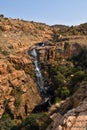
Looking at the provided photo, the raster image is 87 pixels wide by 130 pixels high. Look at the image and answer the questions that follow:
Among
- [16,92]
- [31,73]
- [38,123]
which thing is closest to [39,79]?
[31,73]

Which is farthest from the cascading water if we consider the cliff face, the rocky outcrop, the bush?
the bush

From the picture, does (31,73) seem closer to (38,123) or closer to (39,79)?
(39,79)

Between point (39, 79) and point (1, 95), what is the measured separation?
982 cm

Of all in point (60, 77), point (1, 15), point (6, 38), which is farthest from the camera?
point (1, 15)

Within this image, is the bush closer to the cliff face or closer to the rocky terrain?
the rocky terrain

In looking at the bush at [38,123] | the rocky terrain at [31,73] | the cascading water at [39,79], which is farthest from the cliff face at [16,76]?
the bush at [38,123]

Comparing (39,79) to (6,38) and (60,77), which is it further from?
(6,38)

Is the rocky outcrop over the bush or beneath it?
beneath

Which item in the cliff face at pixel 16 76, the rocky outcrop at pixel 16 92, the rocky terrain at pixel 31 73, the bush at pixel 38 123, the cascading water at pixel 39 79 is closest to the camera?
the bush at pixel 38 123

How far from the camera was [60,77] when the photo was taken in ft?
195

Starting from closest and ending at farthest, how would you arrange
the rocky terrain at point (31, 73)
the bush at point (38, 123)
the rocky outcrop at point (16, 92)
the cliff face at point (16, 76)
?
the bush at point (38, 123)
the rocky terrain at point (31, 73)
the rocky outcrop at point (16, 92)
the cliff face at point (16, 76)

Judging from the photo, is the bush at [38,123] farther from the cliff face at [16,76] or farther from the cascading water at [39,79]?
the cascading water at [39,79]

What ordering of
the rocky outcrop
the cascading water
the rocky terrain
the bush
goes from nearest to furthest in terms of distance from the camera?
the bush
the rocky terrain
the rocky outcrop
the cascading water

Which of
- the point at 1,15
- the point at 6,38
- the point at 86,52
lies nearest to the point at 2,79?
the point at 86,52
